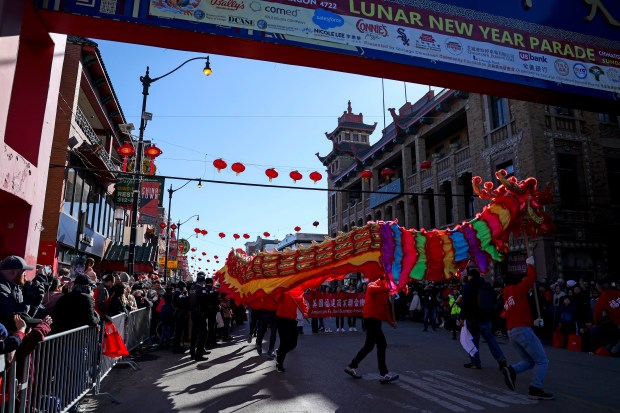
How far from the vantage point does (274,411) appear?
5.78 m

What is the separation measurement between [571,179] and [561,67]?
973cm

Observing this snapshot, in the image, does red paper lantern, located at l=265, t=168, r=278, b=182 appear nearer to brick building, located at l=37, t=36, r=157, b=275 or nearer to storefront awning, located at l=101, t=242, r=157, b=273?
brick building, located at l=37, t=36, r=157, b=275

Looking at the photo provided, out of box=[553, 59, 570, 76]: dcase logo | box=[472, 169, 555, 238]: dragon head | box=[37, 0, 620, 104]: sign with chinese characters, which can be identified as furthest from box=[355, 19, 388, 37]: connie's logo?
box=[553, 59, 570, 76]: dcase logo

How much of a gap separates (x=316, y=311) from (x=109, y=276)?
1075cm

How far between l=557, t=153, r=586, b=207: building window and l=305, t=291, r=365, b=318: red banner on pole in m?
10.2

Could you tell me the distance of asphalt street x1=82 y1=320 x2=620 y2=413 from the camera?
19.6 feet

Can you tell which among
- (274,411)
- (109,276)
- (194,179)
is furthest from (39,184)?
(274,411)

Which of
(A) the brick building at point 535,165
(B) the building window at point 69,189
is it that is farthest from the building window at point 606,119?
(B) the building window at point 69,189

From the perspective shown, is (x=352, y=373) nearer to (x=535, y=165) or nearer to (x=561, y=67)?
(x=561, y=67)

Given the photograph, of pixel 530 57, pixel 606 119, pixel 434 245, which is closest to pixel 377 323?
pixel 434 245

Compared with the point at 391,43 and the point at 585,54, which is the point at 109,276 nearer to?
the point at 391,43

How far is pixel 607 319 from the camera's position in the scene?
10.9 meters

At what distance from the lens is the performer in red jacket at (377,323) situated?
24.3 ft

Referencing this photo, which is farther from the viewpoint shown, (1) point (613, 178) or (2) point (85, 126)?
(2) point (85, 126)
